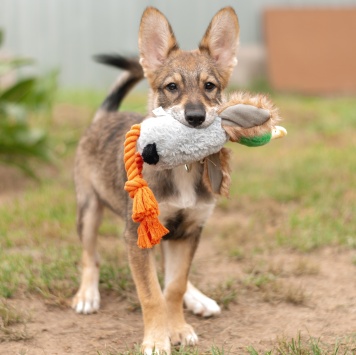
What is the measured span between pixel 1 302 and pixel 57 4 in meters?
9.44

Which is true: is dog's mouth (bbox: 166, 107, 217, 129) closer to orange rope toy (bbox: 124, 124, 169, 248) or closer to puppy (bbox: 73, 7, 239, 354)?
puppy (bbox: 73, 7, 239, 354)

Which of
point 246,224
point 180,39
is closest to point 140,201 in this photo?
point 246,224

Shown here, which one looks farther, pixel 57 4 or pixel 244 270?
pixel 57 4

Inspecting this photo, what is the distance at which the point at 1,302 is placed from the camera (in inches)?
Result: 158

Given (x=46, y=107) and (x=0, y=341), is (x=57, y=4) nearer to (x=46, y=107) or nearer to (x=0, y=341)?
(x=46, y=107)

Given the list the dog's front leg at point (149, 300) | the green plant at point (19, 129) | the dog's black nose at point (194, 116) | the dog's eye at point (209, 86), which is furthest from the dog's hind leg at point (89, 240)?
the green plant at point (19, 129)

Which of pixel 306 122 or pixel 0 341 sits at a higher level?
pixel 0 341

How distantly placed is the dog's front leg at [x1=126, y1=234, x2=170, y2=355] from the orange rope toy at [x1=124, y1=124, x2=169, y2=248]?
0.75ft

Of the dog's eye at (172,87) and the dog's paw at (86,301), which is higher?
the dog's eye at (172,87)

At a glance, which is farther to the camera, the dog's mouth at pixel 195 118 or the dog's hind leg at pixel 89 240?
the dog's hind leg at pixel 89 240

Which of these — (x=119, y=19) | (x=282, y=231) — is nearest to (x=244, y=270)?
(x=282, y=231)

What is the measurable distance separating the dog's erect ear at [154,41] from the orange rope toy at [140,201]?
68 cm

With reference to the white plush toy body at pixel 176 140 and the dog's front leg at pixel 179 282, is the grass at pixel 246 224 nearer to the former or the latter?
the dog's front leg at pixel 179 282

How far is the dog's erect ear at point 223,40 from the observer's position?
4051 millimetres
